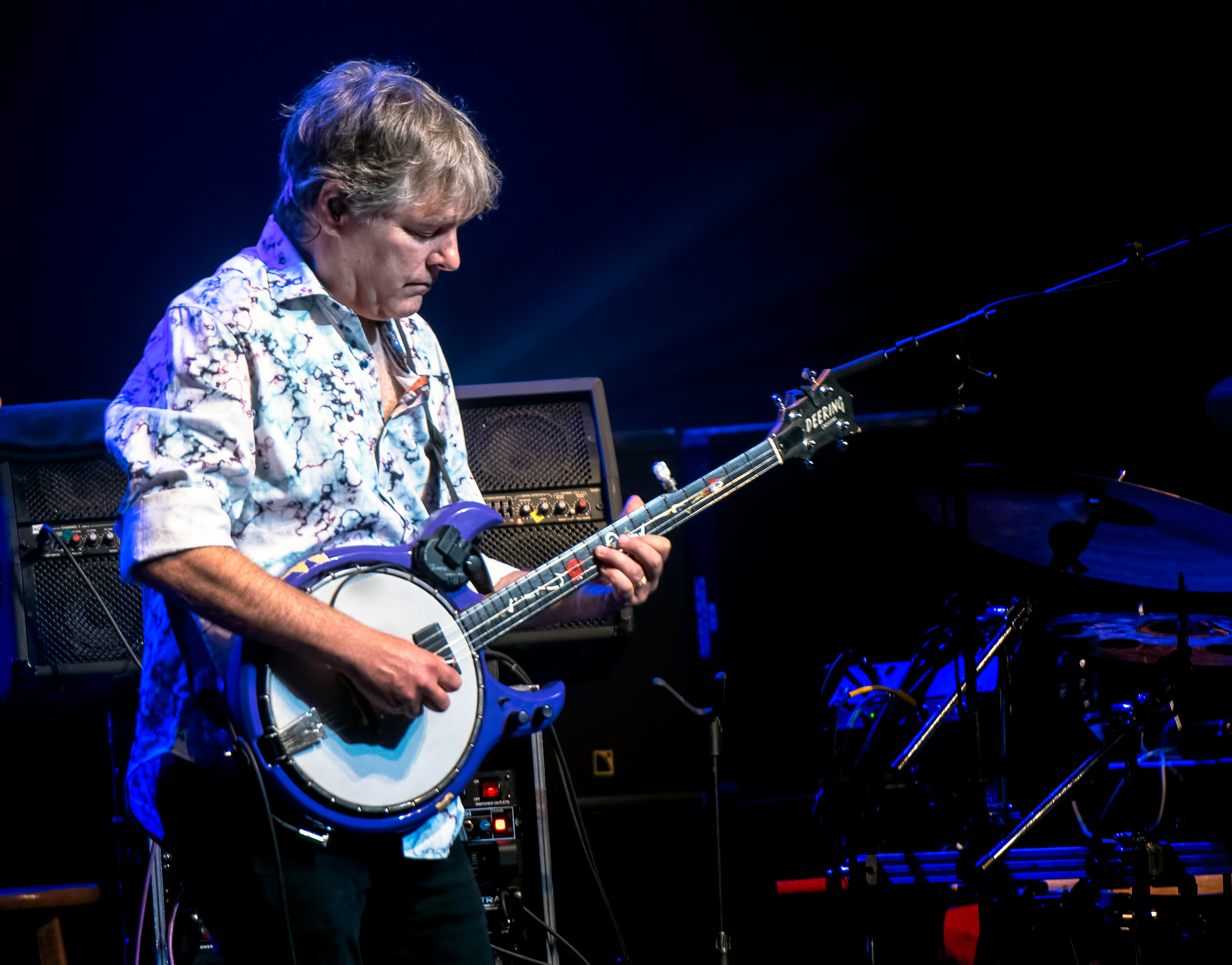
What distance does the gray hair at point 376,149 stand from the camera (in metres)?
1.87

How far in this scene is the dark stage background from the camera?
3.74m

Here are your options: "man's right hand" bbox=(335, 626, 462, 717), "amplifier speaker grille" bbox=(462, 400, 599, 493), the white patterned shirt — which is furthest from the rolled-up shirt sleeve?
"amplifier speaker grille" bbox=(462, 400, 599, 493)

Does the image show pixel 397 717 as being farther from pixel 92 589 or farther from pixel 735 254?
pixel 735 254

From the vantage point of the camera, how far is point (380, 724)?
1.74 meters

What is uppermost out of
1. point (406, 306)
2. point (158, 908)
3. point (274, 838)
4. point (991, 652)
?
point (406, 306)

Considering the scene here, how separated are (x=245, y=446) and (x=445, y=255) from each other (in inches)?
21.8

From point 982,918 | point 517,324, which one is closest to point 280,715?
A: point 982,918

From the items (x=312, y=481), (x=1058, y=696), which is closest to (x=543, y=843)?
(x=312, y=481)

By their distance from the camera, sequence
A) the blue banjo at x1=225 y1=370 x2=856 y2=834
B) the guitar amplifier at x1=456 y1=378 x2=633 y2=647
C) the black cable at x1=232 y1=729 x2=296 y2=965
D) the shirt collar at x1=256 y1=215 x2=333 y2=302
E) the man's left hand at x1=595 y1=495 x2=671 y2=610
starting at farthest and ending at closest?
the guitar amplifier at x1=456 y1=378 x2=633 y2=647 → the man's left hand at x1=595 y1=495 x2=671 y2=610 → the shirt collar at x1=256 y1=215 x2=333 y2=302 → the blue banjo at x1=225 y1=370 x2=856 y2=834 → the black cable at x1=232 y1=729 x2=296 y2=965

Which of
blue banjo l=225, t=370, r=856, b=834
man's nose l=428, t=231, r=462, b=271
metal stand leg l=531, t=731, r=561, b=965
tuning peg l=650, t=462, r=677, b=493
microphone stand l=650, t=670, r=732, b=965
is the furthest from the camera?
metal stand leg l=531, t=731, r=561, b=965

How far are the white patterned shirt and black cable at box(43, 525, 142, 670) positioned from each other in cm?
116

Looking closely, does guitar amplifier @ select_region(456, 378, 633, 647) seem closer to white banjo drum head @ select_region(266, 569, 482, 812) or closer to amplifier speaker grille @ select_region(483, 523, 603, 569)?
amplifier speaker grille @ select_region(483, 523, 603, 569)

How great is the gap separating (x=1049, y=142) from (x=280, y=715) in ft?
12.1

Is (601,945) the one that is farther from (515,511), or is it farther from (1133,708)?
(1133,708)
